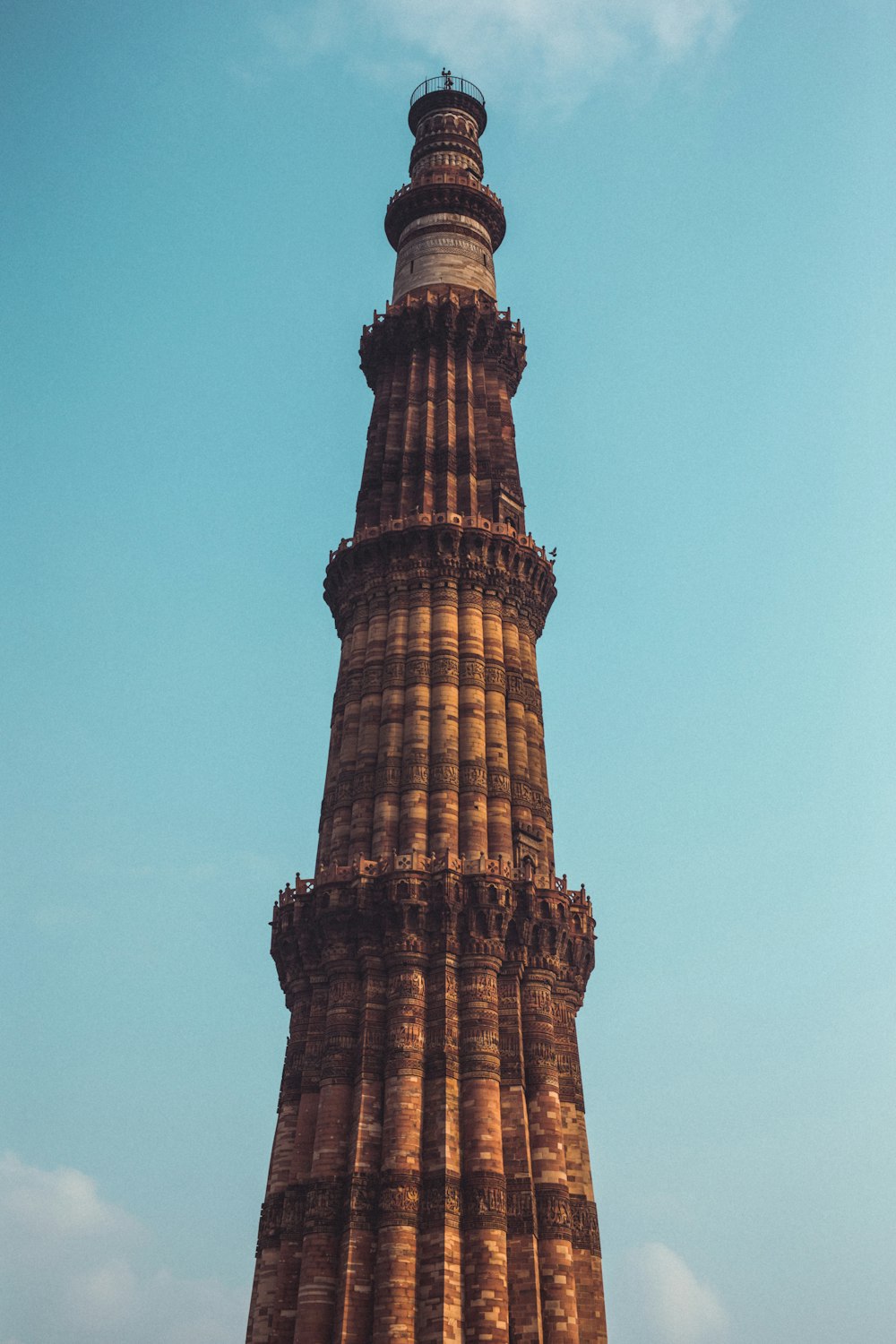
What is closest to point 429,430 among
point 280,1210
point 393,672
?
point 393,672

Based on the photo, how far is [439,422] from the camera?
165 ft

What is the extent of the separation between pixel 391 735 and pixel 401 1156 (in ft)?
43.2

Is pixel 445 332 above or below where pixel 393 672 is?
above

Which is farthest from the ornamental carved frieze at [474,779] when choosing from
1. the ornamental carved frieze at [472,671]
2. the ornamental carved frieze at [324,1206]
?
the ornamental carved frieze at [324,1206]

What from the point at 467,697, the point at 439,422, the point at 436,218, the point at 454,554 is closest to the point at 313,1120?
the point at 467,697

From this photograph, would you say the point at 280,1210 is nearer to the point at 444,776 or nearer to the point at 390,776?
the point at 390,776

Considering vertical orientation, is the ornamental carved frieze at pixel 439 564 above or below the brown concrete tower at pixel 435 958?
above

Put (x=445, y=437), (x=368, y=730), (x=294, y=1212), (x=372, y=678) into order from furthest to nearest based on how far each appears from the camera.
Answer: (x=445, y=437) → (x=372, y=678) → (x=368, y=730) → (x=294, y=1212)

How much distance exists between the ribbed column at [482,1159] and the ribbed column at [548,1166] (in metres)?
1.05

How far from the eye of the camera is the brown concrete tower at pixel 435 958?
105 feet

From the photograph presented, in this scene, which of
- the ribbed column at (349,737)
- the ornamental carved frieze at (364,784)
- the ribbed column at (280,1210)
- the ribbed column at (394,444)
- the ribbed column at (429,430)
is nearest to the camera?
the ribbed column at (280,1210)

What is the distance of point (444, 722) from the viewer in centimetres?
4175

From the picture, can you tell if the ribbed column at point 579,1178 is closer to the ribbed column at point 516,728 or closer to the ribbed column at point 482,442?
the ribbed column at point 516,728

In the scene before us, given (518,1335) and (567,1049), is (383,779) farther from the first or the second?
(518,1335)
